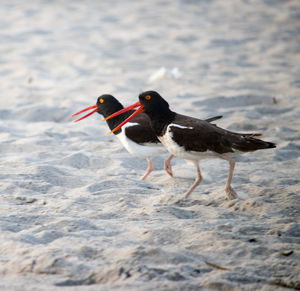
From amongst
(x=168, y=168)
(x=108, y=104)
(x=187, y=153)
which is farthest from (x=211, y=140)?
(x=108, y=104)

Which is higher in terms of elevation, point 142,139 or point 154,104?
point 154,104

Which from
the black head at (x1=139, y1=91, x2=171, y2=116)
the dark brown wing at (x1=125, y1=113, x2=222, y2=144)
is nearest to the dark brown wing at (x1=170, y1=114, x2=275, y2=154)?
the black head at (x1=139, y1=91, x2=171, y2=116)

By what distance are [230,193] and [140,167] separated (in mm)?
1307

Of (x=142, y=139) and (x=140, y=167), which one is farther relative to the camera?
(x=140, y=167)

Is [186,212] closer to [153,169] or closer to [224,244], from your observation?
[224,244]

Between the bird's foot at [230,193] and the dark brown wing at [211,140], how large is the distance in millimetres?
306

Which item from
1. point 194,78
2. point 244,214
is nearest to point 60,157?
point 244,214

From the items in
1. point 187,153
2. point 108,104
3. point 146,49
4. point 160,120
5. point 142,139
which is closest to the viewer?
point 187,153

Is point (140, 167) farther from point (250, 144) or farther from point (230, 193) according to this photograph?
point (250, 144)

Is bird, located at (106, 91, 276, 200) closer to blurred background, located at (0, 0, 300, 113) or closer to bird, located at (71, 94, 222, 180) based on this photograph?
bird, located at (71, 94, 222, 180)

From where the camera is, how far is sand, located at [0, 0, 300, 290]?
2.83 m

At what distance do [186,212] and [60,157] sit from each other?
1764 millimetres

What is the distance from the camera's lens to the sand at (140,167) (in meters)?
2.83

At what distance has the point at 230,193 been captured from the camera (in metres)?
3.96
